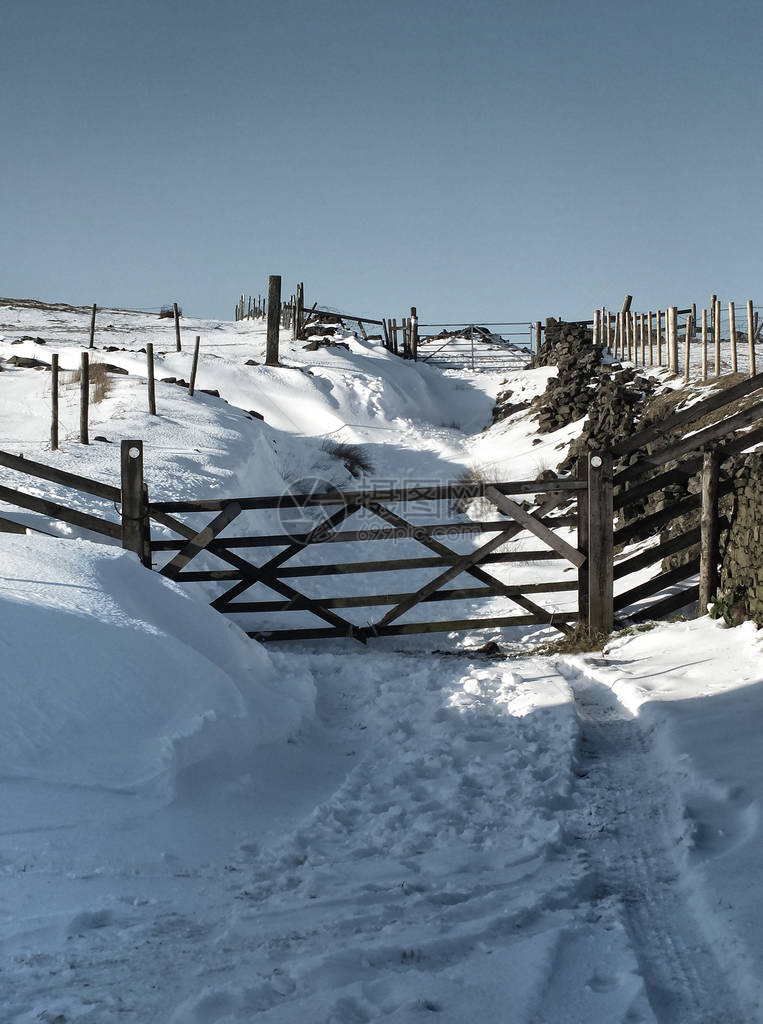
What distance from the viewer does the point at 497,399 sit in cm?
2906

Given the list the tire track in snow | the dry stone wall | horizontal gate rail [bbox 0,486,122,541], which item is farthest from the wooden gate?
the tire track in snow

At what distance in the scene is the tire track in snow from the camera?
281cm

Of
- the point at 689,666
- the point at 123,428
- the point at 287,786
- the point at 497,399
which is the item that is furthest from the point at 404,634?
the point at 497,399

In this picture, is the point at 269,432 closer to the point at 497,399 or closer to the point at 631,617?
the point at 497,399

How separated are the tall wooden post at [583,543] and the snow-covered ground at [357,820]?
24.8 inches

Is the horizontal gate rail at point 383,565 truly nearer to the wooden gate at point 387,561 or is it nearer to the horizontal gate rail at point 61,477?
the wooden gate at point 387,561

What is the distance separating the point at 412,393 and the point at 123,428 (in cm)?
1464

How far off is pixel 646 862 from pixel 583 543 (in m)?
4.50

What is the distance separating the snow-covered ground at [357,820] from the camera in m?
2.86

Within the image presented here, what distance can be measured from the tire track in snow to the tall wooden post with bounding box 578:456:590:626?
2.13 m

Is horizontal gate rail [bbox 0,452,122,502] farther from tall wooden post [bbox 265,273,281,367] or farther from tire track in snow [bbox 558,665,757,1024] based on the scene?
tall wooden post [bbox 265,273,281,367]

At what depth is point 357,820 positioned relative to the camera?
4.29 metres

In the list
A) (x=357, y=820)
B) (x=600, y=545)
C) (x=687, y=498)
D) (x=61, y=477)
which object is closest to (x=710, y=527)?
(x=687, y=498)

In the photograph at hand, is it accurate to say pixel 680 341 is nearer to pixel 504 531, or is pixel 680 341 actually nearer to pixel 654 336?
pixel 654 336
